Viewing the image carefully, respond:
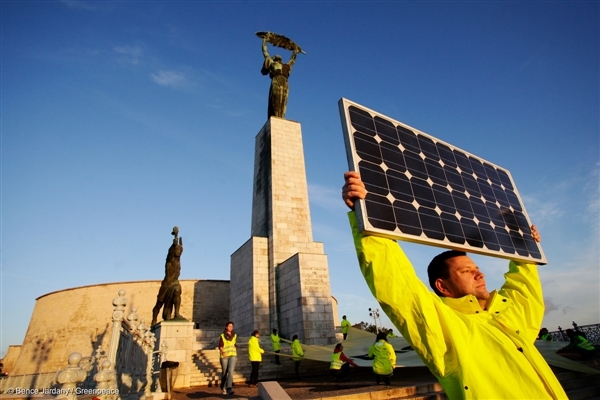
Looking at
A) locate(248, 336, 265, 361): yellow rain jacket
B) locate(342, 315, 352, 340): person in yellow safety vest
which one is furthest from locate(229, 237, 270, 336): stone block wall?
locate(248, 336, 265, 361): yellow rain jacket

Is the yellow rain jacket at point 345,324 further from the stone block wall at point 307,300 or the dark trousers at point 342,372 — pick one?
the dark trousers at point 342,372

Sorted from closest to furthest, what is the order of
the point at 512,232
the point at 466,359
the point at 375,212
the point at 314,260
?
1. the point at 466,359
2. the point at 375,212
3. the point at 512,232
4. the point at 314,260

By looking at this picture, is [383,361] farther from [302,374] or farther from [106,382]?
[106,382]

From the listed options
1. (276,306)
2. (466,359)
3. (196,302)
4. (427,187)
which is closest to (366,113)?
(427,187)

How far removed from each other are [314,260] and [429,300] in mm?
13770

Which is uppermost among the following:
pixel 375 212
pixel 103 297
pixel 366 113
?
pixel 103 297

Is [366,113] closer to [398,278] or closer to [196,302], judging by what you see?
[398,278]

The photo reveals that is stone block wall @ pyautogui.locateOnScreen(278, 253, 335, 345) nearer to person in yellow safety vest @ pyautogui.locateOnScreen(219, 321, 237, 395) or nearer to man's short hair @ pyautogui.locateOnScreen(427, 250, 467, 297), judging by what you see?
person in yellow safety vest @ pyautogui.locateOnScreen(219, 321, 237, 395)

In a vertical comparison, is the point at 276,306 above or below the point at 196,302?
below

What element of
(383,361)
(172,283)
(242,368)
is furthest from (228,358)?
(172,283)

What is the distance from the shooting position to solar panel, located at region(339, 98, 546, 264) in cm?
291

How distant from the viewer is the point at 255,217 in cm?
1973

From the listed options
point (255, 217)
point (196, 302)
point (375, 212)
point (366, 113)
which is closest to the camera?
point (375, 212)

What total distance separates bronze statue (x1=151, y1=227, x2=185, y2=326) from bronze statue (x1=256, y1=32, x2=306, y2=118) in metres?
10.6
